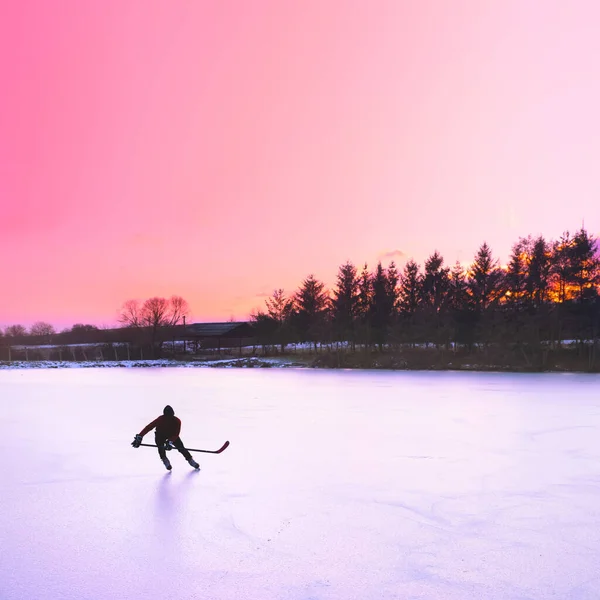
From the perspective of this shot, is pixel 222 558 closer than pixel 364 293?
Yes

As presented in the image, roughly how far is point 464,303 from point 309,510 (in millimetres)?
35031

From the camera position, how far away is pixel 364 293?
4606cm

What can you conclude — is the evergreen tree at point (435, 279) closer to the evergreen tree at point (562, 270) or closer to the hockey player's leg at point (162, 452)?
the evergreen tree at point (562, 270)

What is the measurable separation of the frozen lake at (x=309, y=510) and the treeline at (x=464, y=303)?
2131cm

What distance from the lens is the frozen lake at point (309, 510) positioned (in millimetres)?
3406

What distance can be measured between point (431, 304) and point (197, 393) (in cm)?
2657

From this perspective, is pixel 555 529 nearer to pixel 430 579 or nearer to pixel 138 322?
pixel 430 579

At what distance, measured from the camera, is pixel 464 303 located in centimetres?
3806

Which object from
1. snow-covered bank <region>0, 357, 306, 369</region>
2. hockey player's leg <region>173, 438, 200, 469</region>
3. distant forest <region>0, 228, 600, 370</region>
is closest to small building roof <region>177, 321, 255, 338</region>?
distant forest <region>0, 228, 600, 370</region>

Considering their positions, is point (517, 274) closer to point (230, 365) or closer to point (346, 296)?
point (346, 296)

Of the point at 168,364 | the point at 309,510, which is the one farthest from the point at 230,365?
the point at 309,510

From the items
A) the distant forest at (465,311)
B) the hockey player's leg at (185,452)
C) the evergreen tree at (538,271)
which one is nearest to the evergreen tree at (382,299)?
the distant forest at (465,311)

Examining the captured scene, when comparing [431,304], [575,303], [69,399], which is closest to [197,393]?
[69,399]

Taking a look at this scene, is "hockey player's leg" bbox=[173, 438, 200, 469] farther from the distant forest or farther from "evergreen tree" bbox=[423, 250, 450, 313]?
"evergreen tree" bbox=[423, 250, 450, 313]
